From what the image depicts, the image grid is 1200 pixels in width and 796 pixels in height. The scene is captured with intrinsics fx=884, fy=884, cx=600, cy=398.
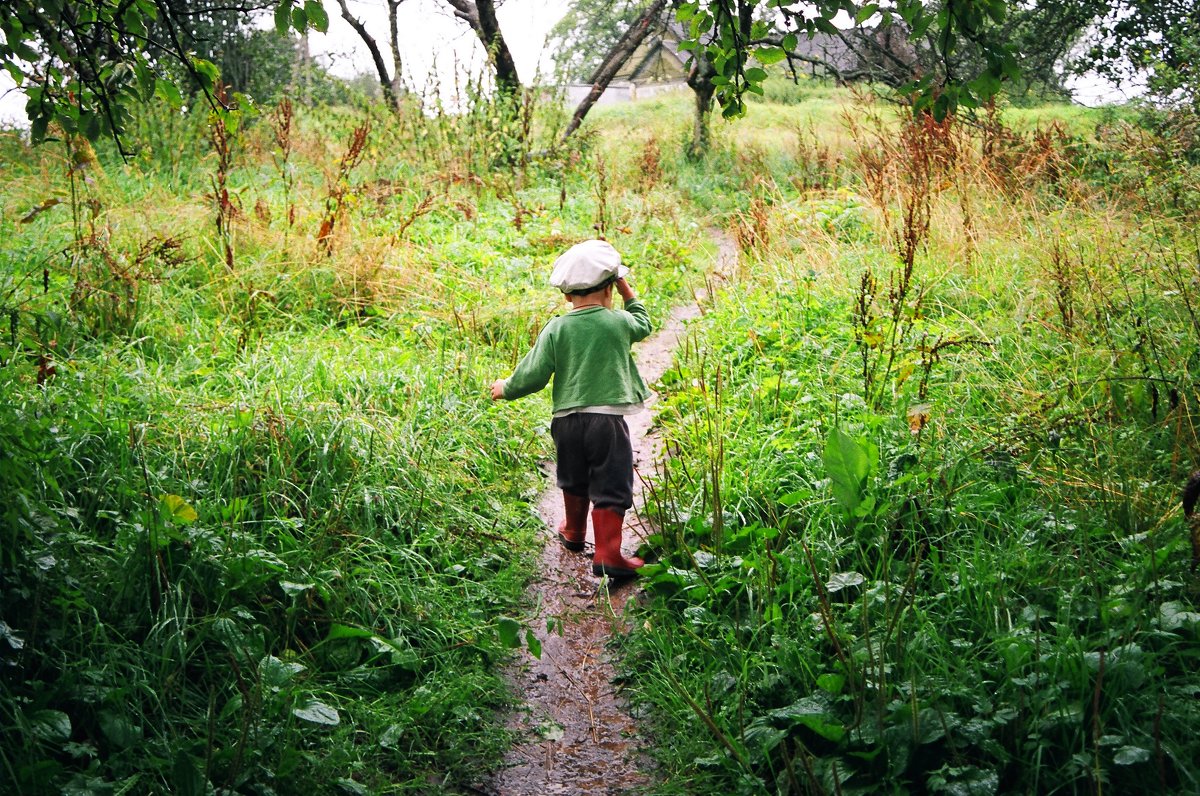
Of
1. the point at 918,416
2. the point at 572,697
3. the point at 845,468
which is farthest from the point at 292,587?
the point at 918,416

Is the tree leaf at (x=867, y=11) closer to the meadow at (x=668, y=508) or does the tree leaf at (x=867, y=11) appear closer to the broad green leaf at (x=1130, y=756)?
the meadow at (x=668, y=508)

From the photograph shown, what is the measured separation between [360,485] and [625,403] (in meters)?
1.24

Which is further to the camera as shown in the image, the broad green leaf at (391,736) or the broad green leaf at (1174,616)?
the broad green leaf at (391,736)

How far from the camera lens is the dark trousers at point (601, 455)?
3984mm

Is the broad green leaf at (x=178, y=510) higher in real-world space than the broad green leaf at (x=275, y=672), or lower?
higher

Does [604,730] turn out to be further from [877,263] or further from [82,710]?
[877,263]

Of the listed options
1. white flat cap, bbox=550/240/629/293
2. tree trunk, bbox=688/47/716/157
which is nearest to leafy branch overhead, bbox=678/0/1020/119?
white flat cap, bbox=550/240/629/293

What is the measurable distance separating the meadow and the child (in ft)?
0.86

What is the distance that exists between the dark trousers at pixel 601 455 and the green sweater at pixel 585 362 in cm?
8

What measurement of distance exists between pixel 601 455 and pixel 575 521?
45 centimetres

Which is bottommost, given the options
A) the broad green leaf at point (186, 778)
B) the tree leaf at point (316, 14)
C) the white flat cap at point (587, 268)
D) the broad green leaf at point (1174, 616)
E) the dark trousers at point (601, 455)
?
the broad green leaf at point (186, 778)

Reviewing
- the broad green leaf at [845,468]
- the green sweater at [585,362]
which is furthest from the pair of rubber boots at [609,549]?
the broad green leaf at [845,468]

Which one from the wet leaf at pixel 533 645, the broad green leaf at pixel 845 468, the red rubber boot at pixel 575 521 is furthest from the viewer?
the red rubber boot at pixel 575 521

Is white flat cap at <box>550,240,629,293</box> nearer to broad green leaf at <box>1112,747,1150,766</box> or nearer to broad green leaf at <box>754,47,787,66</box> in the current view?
broad green leaf at <box>754,47,787,66</box>
